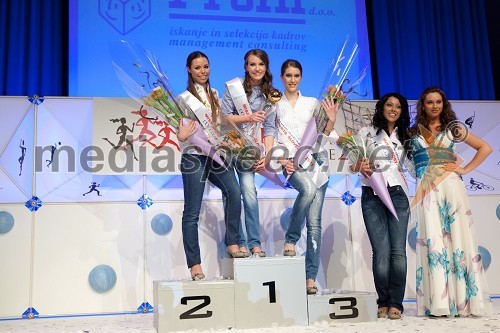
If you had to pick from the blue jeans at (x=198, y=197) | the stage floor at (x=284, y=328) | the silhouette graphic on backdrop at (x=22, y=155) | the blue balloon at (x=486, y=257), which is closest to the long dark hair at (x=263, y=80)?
the blue jeans at (x=198, y=197)

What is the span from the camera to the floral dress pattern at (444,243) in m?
2.82


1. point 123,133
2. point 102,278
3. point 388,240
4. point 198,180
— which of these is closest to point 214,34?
point 123,133

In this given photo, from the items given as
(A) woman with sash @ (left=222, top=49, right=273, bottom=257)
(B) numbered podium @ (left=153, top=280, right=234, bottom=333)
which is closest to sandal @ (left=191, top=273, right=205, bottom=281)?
(B) numbered podium @ (left=153, top=280, right=234, bottom=333)

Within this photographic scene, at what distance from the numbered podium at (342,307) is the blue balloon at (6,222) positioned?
6.16ft

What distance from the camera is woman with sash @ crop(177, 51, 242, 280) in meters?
2.74

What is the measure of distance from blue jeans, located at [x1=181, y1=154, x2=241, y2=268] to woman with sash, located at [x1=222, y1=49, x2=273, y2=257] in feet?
0.20

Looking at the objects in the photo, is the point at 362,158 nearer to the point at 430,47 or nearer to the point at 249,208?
the point at 249,208

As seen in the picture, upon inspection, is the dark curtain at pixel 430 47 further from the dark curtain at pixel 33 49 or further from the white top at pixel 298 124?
the dark curtain at pixel 33 49

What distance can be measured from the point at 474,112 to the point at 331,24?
3.99 ft

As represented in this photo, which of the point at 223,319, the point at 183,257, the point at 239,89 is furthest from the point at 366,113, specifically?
the point at 223,319

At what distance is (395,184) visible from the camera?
293cm

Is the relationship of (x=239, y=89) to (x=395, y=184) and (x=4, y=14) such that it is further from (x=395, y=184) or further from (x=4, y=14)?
(x=4, y=14)

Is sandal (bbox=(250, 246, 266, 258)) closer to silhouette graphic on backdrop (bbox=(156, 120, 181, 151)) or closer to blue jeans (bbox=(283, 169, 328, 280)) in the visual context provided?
blue jeans (bbox=(283, 169, 328, 280))

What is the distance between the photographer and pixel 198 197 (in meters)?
2.77
